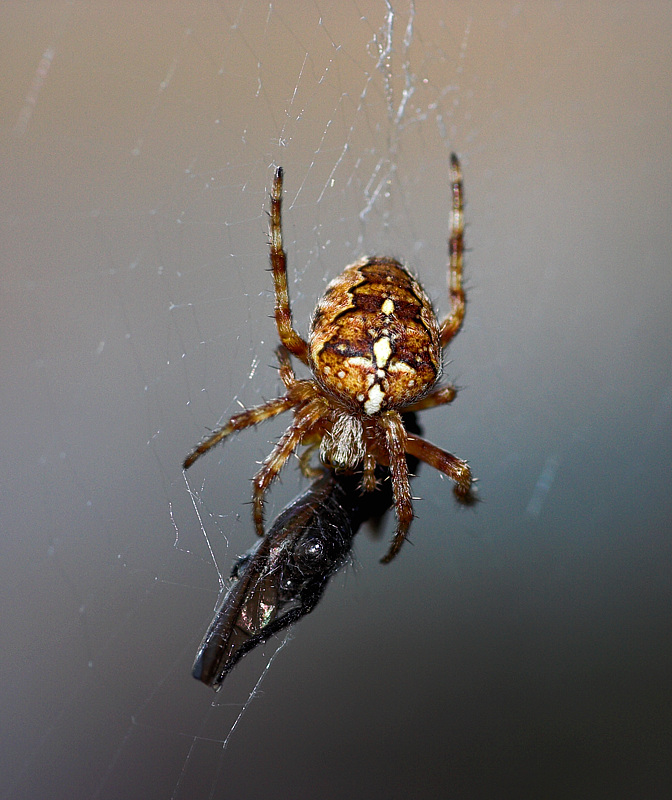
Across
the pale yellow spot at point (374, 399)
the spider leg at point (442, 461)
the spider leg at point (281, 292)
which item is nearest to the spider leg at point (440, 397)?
the spider leg at point (442, 461)

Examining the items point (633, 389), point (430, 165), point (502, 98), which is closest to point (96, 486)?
point (430, 165)

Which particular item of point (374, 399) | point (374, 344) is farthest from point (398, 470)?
point (374, 344)

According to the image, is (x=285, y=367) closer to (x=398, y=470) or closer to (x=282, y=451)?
(x=282, y=451)

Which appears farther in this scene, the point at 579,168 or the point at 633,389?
the point at 579,168

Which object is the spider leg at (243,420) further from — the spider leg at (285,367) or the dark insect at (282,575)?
the dark insect at (282,575)

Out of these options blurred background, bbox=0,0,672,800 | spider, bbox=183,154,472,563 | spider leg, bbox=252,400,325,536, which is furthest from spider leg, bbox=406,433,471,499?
spider leg, bbox=252,400,325,536

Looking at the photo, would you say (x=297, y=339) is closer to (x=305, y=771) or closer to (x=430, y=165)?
(x=305, y=771)
